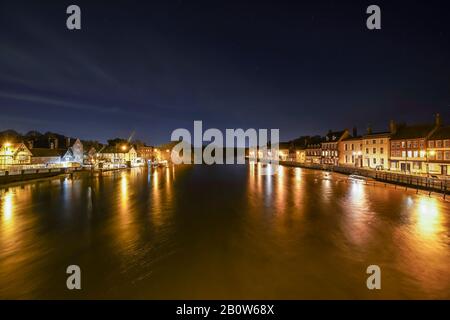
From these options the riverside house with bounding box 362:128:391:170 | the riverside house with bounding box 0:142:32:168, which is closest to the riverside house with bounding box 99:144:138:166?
the riverside house with bounding box 0:142:32:168

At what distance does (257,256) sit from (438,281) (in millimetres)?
7884

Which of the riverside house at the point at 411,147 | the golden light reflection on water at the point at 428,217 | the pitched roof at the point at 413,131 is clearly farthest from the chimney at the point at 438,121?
the golden light reflection on water at the point at 428,217

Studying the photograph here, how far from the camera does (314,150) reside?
88.5 m

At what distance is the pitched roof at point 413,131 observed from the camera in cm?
4577

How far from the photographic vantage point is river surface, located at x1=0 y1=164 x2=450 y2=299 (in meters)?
9.44

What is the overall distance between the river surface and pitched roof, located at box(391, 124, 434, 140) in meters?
27.7

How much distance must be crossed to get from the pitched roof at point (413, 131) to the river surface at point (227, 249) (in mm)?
27740

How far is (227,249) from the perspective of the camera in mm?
13531

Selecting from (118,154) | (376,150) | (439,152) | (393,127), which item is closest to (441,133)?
(439,152)

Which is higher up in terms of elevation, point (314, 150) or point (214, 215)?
point (314, 150)

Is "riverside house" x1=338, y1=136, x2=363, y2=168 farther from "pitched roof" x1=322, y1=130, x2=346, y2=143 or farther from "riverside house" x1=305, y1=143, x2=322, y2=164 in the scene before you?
"riverside house" x1=305, y1=143, x2=322, y2=164
